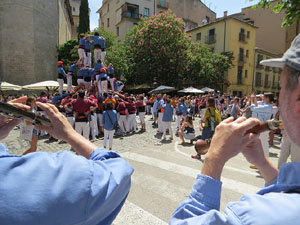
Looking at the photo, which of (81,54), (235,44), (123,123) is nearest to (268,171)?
(123,123)

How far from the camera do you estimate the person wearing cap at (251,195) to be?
74 cm

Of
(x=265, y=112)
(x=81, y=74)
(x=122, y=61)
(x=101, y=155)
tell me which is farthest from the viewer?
(x=122, y=61)

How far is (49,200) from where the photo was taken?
797 millimetres

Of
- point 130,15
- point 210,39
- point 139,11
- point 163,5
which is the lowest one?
point 210,39

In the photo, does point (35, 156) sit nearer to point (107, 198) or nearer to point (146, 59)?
point (107, 198)

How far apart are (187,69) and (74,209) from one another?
26079mm

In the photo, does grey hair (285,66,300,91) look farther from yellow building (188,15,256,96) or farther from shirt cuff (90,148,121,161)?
yellow building (188,15,256,96)

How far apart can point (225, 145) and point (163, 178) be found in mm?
4127

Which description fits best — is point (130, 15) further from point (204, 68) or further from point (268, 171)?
point (268, 171)

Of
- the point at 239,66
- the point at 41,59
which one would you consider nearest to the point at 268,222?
the point at 41,59

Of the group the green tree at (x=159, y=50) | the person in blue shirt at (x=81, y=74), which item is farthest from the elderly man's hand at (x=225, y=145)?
the green tree at (x=159, y=50)

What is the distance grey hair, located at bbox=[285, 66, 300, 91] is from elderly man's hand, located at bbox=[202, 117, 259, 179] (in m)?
0.22

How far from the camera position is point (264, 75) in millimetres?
37094

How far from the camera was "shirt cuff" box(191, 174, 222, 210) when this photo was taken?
96 cm
